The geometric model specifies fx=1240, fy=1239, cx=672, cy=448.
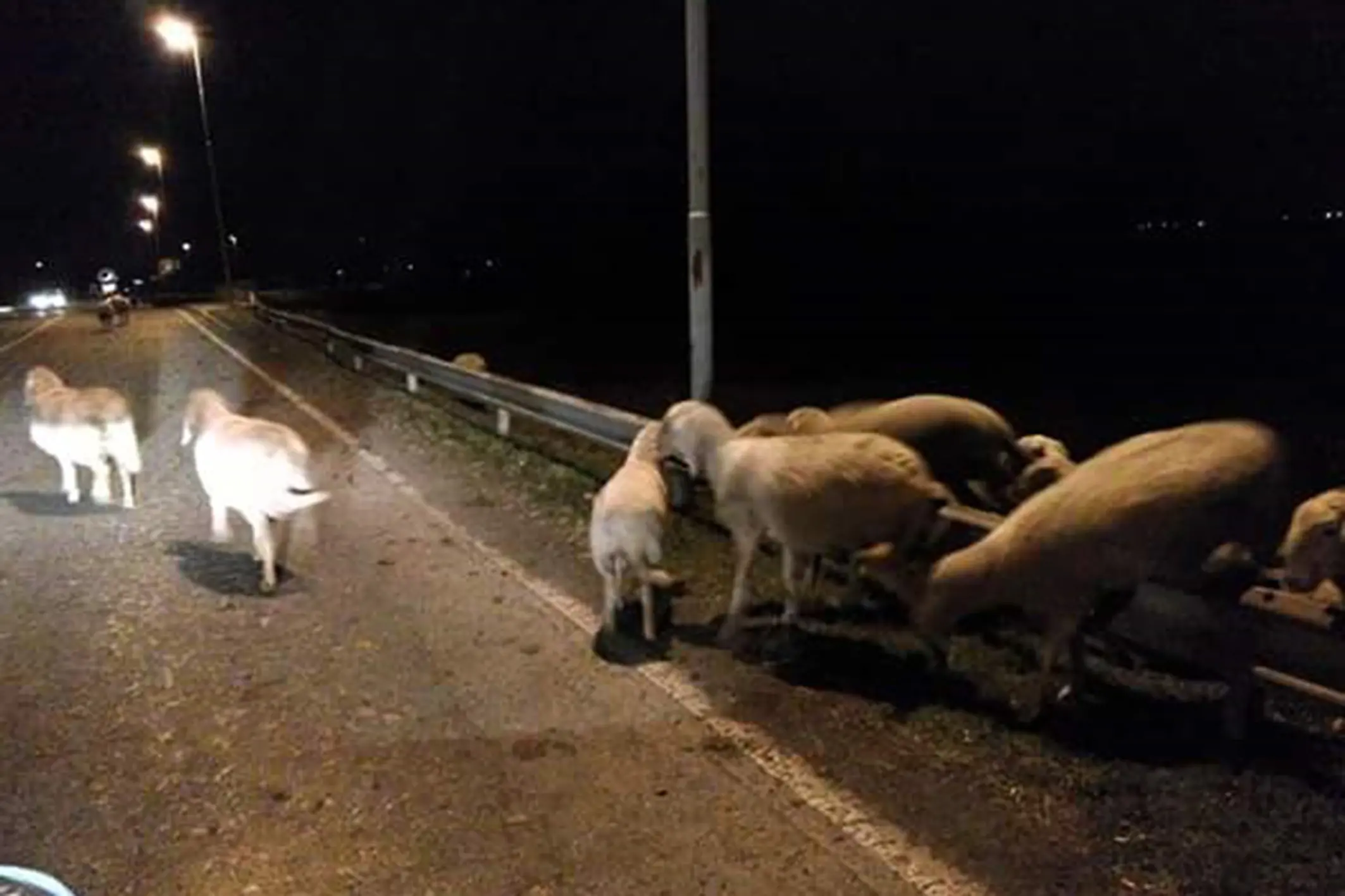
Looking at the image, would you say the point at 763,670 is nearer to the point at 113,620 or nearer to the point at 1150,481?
the point at 1150,481

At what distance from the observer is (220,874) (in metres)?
4.19

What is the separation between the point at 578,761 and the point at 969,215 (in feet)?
206

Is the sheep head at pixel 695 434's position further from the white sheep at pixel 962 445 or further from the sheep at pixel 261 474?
the sheep at pixel 261 474

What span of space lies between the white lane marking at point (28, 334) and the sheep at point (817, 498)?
1136 inches

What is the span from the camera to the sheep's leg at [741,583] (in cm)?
653

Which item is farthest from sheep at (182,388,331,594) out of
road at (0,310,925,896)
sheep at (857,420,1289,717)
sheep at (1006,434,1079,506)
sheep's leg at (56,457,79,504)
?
sheep at (1006,434,1079,506)

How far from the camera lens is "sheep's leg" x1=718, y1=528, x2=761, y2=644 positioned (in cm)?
653

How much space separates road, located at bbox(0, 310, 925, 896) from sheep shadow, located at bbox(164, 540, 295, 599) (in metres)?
0.03

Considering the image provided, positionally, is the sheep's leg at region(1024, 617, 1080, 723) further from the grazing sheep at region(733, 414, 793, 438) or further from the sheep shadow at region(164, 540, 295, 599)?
the sheep shadow at region(164, 540, 295, 599)

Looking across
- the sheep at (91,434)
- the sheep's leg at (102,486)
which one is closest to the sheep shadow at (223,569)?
the sheep at (91,434)

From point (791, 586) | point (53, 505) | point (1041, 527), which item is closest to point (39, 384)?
point (53, 505)

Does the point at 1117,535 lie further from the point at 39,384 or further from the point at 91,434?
the point at 39,384

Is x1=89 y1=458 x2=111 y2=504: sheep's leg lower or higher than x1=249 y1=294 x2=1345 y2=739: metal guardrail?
lower

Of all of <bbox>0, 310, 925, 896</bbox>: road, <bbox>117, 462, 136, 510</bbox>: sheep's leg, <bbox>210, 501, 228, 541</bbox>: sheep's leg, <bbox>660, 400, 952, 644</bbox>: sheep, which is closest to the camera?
<bbox>0, 310, 925, 896</bbox>: road
